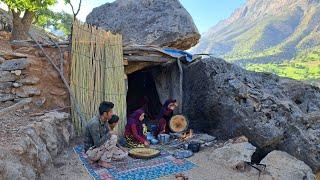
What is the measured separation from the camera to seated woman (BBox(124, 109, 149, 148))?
25.1ft

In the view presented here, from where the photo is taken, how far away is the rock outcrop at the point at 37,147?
457cm

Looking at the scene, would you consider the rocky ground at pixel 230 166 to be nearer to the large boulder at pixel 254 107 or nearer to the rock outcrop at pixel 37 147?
the rock outcrop at pixel 37 147

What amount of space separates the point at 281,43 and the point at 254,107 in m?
104

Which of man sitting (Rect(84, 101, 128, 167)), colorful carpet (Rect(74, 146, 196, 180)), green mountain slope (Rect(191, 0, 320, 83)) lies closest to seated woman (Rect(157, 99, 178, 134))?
colorful carpet (Rect(74, 146, 196, 180))

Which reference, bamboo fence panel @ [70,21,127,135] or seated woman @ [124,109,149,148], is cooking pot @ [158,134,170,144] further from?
bamboo fence panel @ [70,21,127,135]

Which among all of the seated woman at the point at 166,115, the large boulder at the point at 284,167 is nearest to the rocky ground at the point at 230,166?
the large boulder at the point at 284,167

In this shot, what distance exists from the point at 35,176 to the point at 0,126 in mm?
1098

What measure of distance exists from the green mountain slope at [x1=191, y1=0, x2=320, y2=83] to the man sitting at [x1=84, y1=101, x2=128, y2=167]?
57064mm

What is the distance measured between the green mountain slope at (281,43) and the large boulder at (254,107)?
52.2 m

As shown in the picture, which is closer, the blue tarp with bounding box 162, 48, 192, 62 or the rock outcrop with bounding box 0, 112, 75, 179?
the rock outcrop with bounding box 0, 112, 75, 179

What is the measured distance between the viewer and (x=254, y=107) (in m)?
8.51

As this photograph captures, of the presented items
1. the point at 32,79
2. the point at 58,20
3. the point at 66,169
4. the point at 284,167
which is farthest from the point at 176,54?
the point at 58,20

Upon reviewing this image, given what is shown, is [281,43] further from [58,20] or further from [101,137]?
[101,137]

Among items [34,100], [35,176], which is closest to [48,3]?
[34,100]
